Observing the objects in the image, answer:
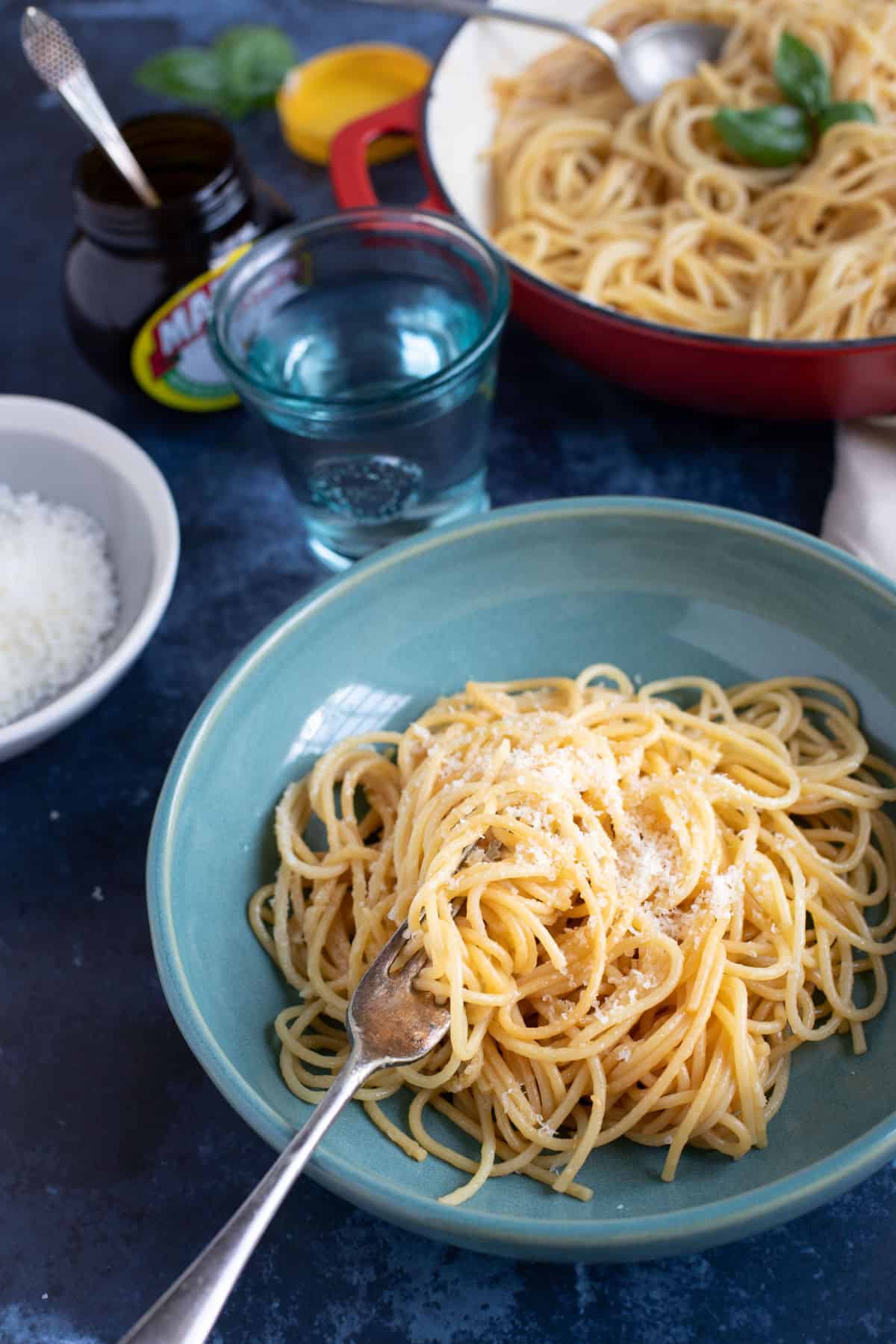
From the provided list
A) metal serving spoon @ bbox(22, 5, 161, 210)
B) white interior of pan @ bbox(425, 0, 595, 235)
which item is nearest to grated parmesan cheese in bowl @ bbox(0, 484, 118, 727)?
metal serving spoon @ bbox(22, 5, 161, 210)

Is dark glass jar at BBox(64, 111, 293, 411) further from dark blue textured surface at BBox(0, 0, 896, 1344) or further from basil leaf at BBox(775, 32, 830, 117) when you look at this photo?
basil leaf at BBox(775, 32, 830, 117)

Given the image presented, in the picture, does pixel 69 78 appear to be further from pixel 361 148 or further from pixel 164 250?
pixel 361 148

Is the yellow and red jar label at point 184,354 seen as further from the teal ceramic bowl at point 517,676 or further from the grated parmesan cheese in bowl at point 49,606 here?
the teal ceramic bowl at point 517,676

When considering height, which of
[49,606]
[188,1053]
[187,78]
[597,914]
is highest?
[187,78]

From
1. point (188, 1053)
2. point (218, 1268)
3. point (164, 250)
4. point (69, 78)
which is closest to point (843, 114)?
point (164, 250)

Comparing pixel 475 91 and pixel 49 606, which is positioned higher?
pixel 475 91

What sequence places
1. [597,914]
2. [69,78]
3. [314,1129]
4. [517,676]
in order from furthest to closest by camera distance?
[69,78], [517,676], [597,914], [314,1129]

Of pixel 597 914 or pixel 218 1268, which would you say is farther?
pixel 597 914

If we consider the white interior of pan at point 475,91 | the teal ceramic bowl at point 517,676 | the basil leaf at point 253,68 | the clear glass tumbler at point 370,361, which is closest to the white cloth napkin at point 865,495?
the teal ceramic bowl at point 517,676
